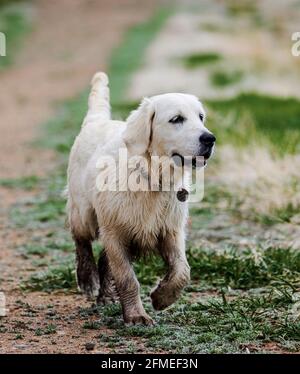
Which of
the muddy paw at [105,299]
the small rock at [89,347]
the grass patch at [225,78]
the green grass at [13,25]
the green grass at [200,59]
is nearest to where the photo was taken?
the small rock at [89,347]

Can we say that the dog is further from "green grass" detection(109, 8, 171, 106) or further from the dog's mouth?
"green grass" detection(109, 8, 171, 106)

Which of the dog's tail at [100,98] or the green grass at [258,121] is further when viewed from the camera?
the green grass at [258,121]

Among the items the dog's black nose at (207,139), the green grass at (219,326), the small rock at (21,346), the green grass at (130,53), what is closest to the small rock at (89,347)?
the green grass at (219,326)

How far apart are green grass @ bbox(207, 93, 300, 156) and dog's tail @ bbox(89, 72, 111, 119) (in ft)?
13.1

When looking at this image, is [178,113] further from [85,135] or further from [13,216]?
[13,216]

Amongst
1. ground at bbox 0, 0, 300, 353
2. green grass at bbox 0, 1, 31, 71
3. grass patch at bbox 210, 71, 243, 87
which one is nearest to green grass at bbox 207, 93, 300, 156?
ground at bbox 0, 0, 300, 353

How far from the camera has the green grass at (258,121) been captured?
12695 mm

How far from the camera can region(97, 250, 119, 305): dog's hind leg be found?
23.6ft

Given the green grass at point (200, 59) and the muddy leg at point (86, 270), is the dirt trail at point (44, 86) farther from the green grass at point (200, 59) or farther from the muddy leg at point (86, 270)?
the green grass at point (200, 59)

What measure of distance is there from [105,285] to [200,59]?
17.9 m

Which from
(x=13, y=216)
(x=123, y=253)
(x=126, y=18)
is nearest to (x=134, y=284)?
(x=123, y=253)

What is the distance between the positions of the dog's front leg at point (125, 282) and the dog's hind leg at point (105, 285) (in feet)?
1.89

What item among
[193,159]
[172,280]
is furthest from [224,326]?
[193,159]

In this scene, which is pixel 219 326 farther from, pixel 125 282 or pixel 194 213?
pixel 194 213
